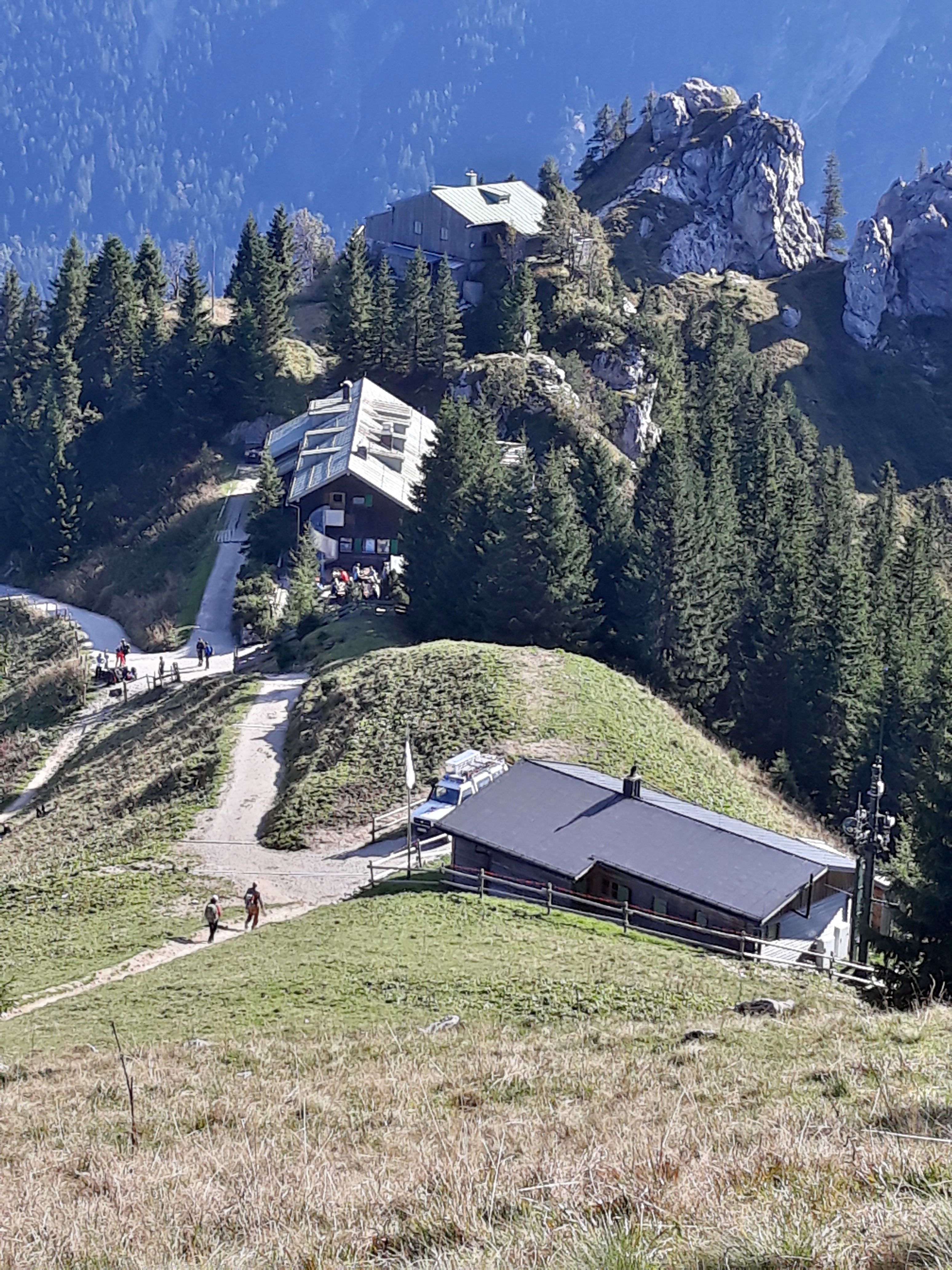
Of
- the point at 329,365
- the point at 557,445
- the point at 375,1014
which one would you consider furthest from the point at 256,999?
the point at 329,365

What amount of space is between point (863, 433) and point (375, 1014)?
131m

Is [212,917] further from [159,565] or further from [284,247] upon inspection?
[284,247]

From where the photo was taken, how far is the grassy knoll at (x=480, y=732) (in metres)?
38.1

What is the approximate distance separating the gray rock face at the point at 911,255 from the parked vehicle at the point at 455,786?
130453 millimetres

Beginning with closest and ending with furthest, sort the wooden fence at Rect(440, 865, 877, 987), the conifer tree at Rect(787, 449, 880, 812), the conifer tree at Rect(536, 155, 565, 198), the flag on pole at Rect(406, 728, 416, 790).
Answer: the wooden fence at Rect(440, 865, 877, 987)
the flag on pole at Rect(406, 728, 416, 790)
the conifer tree at Rect(787, 449, 880, 812)
the conifer tree at Rect(536, 155, 565, 198)

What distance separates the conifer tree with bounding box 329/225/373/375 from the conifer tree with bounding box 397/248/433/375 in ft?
9.32

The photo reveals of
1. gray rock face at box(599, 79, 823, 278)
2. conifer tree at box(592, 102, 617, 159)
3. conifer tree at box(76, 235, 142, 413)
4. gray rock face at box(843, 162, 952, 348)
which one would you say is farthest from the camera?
conifer tree at box(592, 102, 617, 159)

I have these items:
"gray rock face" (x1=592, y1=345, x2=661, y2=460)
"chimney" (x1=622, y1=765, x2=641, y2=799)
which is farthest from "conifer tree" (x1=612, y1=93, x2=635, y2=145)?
"chimney" (x1=622, y1=765, x2=641, y2=799)

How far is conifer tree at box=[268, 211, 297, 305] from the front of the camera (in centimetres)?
11169

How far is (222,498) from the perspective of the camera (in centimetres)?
9394

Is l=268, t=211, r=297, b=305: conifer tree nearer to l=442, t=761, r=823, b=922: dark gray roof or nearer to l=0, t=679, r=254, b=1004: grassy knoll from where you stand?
l=0, t=679, r=254, b=1004: grassy knoll

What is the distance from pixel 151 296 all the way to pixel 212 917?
89400 millimetres

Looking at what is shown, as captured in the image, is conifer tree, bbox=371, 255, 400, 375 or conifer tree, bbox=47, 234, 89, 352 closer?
conifer tree, bbox=371, 255, 400, 375

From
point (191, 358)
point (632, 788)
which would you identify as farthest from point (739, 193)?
point (632, 788)
